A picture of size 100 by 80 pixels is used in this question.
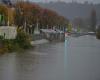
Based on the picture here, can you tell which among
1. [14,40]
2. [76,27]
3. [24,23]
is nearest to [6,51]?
[14,40]

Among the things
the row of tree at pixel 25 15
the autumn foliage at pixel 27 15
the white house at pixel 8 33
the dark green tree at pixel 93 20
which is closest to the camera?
the white house at pixel 8 33

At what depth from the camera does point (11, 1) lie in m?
95.8

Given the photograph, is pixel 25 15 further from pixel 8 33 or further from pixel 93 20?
pixel 93 20

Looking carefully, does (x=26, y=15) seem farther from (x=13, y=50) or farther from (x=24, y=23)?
(x=13, y=50)

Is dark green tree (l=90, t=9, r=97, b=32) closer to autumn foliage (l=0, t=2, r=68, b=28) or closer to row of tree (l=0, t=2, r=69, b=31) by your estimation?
A: autumn foliage (l=0, t=2, r=68, b=28)

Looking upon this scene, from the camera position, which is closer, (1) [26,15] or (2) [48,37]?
(1) [26,15]

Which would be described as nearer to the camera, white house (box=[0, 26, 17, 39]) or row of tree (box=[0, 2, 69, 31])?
white house (box=[0, 26, 17, 39])

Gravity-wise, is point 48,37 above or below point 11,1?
below

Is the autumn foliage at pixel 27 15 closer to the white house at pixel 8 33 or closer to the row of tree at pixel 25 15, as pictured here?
the row of tree at pixel 25 15

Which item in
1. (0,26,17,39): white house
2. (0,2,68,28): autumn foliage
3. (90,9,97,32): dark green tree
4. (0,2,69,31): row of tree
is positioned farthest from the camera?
(90,9,97,32): dark green tree

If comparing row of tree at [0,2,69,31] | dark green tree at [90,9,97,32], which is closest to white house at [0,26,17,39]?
row of tree at [0,2,69,31]

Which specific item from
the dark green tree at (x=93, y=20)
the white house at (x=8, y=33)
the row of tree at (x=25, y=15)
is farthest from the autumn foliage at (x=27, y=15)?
the dark green tree at (x=93, y=20)

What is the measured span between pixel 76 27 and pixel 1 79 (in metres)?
165

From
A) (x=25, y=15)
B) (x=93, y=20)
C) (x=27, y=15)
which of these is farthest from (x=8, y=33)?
(x=93, y=20)
